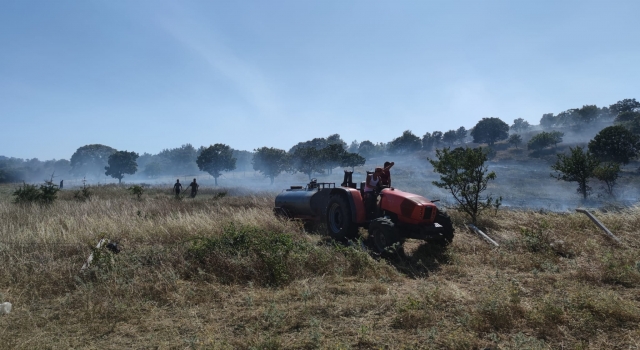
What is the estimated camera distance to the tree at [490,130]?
244 ft

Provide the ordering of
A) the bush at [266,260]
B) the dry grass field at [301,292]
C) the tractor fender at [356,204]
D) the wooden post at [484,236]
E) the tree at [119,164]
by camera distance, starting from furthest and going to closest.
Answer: the tree at [119,164] < the tractor fender at [356,204] < the wooden post at [484,236] < the bush at [266,260] < the dry grass field at [301,292]

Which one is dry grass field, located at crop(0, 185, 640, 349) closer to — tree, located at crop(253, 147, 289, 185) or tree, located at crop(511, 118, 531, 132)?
tree, located at crop(253, 147, 289, 185)

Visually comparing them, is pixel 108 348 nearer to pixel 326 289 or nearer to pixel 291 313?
pixel 291 313

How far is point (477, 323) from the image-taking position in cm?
366

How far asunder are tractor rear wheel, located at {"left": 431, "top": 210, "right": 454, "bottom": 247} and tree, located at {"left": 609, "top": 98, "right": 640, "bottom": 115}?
87664 millimetres

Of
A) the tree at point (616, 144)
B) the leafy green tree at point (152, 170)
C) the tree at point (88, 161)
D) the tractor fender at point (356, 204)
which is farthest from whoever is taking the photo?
the leafy green tree at point (152, 170)

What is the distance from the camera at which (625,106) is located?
75438mm

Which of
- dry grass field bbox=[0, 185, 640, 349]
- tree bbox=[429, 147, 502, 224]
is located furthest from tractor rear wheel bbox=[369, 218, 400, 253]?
tree bbox=[429, 147, 502, 224]

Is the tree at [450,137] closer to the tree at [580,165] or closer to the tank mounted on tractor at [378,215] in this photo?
the tree at [580,165]

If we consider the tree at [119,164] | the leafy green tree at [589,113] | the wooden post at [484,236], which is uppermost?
the leafy green tree at [589,113]

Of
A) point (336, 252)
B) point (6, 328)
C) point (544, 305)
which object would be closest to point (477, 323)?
point (544, 305)

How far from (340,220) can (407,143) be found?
82293mm

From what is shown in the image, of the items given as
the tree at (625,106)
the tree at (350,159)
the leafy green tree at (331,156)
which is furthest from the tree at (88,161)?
the tree at (625,106)

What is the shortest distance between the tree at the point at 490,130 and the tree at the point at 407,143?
1354 centimetres
